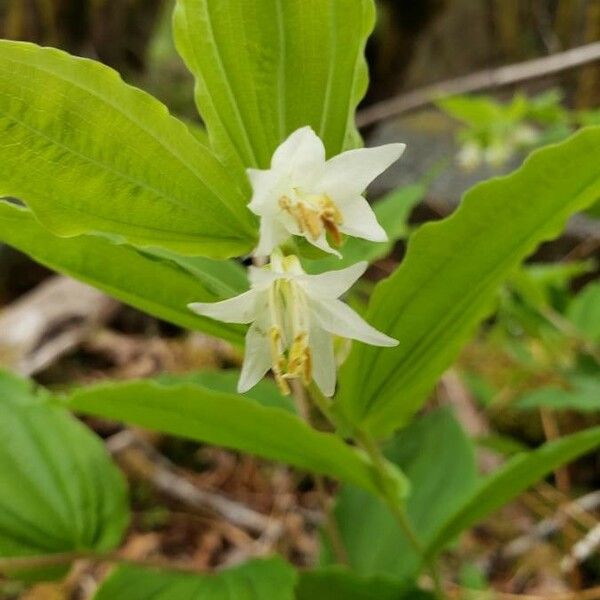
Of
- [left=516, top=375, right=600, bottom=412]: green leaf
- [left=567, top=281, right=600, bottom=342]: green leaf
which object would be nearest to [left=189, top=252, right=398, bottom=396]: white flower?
[left=516, top=375, right=600, bottom=412]: green leaf

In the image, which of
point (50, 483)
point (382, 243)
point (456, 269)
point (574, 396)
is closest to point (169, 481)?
point (50, 483)

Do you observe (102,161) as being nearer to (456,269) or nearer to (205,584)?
(456,269)

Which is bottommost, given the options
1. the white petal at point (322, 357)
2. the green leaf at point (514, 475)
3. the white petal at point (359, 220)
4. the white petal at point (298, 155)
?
the green leaf at point (514, 475)

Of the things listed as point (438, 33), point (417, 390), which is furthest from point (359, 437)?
point (438, 33)

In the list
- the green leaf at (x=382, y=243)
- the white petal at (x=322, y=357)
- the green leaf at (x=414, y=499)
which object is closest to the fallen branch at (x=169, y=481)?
the green leaf at (x=414, y=499)

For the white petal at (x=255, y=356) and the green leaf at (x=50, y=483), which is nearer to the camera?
the white petal at (x=255, y=356)

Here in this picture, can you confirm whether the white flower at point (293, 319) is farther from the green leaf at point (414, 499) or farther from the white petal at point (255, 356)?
the green leaf at point (414, 499)
